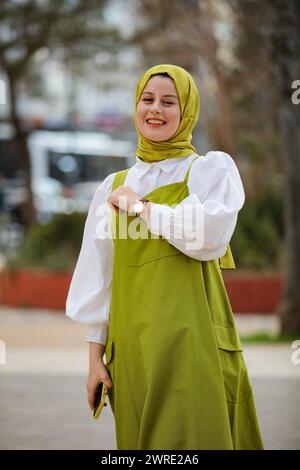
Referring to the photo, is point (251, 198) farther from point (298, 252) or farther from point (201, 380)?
point (201, 380)

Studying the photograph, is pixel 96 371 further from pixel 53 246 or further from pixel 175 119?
pixel 53 246

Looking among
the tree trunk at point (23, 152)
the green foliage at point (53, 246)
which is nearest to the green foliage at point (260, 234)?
the green foliage at point (53, 246)

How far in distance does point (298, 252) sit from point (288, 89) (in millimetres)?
1743

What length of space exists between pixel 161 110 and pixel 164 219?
15.7 inches

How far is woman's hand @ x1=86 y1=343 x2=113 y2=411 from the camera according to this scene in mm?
3488

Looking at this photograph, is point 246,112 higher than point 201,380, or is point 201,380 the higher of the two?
point 246,112

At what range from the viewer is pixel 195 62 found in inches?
775

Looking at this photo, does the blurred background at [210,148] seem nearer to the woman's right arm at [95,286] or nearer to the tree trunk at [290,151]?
the tree trunk at [290,151]

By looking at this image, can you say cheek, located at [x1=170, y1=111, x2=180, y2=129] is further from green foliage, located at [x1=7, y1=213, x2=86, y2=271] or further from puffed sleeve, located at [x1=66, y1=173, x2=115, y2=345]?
green foliage, located at [x1=7, y1=213, x2=86, y2=271]

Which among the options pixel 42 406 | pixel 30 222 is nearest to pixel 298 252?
pixel 42 406

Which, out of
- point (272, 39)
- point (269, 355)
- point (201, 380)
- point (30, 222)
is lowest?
point (201, 380)

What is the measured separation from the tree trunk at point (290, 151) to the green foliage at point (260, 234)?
156 inches

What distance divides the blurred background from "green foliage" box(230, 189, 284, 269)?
0.02m

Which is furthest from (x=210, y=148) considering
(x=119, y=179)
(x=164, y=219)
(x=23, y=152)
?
(x=164, y=219)
